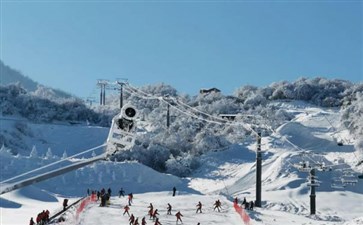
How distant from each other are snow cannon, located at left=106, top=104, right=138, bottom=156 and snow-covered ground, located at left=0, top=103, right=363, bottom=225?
79.0 feet

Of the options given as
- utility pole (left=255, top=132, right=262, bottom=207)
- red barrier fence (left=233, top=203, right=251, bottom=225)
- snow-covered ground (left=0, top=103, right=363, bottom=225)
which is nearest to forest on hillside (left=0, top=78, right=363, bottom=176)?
snow-covered ground (left=0, top=103, right=363, bottom=225)

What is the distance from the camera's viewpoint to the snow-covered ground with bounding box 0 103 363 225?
33688mm

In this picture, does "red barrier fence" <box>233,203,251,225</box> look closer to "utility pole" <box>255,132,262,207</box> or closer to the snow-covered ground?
the snow-covered ground

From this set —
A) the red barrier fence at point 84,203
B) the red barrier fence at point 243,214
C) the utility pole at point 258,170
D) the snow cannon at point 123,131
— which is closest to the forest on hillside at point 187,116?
the utility pole at point 258,170

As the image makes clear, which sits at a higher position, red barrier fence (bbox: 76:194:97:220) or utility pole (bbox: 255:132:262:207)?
utility pole (bbox: 255:132:262:207)

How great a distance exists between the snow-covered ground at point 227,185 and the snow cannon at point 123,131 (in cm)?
2409

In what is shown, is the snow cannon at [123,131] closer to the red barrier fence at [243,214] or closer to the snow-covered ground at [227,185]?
the snow-covered ground at [227,185]

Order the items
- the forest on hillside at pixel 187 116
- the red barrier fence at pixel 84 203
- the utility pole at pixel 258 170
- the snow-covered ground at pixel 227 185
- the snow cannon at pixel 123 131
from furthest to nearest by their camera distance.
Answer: the forest on hillside at pixel 187 116 < the utility pole at pixel 258 170 < the snow-covered ground at pixel 227 185 < the red barrier fence at pixel 84 203 < the snow cannon at pixel 123 131

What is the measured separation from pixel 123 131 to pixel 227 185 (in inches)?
2051

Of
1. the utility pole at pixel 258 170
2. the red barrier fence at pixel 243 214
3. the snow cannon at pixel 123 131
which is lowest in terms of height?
the red barrier fence at pixel 243 214

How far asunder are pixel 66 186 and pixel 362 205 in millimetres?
27302

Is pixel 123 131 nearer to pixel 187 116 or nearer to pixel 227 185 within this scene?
pixel 227 185

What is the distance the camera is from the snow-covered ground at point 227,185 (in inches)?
1326

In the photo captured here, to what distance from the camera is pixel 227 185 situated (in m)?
55.7
